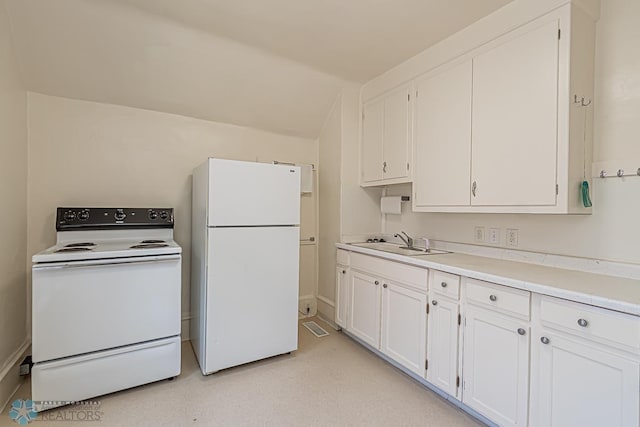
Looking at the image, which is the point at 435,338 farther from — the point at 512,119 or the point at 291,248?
the point at 512,119

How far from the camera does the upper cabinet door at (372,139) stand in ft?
9.73

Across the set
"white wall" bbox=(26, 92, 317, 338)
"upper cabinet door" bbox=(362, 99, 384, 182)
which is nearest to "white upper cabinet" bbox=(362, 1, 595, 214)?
"upper cabinet door" bbox=(362, 99, 384, 182)

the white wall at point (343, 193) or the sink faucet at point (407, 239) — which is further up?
the white wall at point (343, 193)

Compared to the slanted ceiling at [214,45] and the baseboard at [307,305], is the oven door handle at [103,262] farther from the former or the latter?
the baseboard at [307,305]

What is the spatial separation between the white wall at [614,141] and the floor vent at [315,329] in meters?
2.11

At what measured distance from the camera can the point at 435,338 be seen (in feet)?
6.61

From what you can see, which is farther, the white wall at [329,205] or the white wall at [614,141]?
the white wall at [329,205]

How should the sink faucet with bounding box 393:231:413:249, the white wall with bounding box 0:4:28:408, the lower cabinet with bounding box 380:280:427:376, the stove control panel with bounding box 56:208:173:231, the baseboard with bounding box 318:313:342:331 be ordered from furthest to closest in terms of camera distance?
the baseboard with bounding box 318:313:342:331 < the sink faucet with bounding box 393:231:413:249 < the stove control panel with bounding box 56:208:173:231 < the lower cabinet with bounding box 380:280:427:376 < the white wall with bounding box 0:4:28:408

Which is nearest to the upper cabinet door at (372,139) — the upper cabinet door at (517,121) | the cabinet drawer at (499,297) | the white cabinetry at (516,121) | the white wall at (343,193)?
the white wall at (343,193)

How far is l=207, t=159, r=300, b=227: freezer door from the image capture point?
2.23 meters

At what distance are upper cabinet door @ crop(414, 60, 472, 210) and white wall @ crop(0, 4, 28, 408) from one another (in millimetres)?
2865

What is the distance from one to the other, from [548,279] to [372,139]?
196 centimetres

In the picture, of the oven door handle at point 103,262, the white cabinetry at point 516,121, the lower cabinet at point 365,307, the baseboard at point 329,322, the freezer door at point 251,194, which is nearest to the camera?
the white cabinetry at point 516,121

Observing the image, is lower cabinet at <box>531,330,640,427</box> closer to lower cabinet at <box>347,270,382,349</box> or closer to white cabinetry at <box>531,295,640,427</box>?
white cabinetry at <box>531,295,640,427</box>
